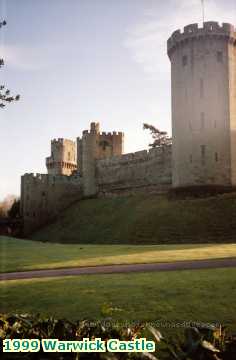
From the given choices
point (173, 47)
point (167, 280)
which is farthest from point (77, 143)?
point (167, 280)

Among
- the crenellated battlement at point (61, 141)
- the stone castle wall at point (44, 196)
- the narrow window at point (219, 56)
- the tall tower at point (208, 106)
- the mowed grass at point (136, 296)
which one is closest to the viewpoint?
the mowed grass at point (136, 296)

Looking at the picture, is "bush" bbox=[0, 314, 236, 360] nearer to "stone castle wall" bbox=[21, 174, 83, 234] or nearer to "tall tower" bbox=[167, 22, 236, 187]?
"tall tower" bbox=[167, 22, 236, 187]

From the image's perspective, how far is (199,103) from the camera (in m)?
39.4

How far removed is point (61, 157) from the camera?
75000 millimetres

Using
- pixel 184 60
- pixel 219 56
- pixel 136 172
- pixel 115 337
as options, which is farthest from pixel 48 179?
pixel 115 337

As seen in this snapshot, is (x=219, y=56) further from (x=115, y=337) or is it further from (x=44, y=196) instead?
→ (x=115, y=337)

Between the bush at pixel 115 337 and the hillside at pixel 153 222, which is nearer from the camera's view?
the bush at pixel 115 337

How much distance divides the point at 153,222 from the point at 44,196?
24699 millimetres

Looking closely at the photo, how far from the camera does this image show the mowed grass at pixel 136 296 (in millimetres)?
8109

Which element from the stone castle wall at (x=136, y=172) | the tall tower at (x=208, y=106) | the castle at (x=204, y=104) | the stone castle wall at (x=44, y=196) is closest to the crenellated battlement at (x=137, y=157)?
the stone castle wall at (x=136, y=172)

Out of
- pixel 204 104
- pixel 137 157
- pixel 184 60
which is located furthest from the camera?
pixel 137 157

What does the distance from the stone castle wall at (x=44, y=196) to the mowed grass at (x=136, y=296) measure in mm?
43519

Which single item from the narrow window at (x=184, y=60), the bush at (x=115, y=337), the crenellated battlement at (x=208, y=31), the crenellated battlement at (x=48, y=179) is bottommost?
the bush at (x=115, y=337)

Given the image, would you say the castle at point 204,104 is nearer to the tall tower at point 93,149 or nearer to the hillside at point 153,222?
the hillside at point 153,222
